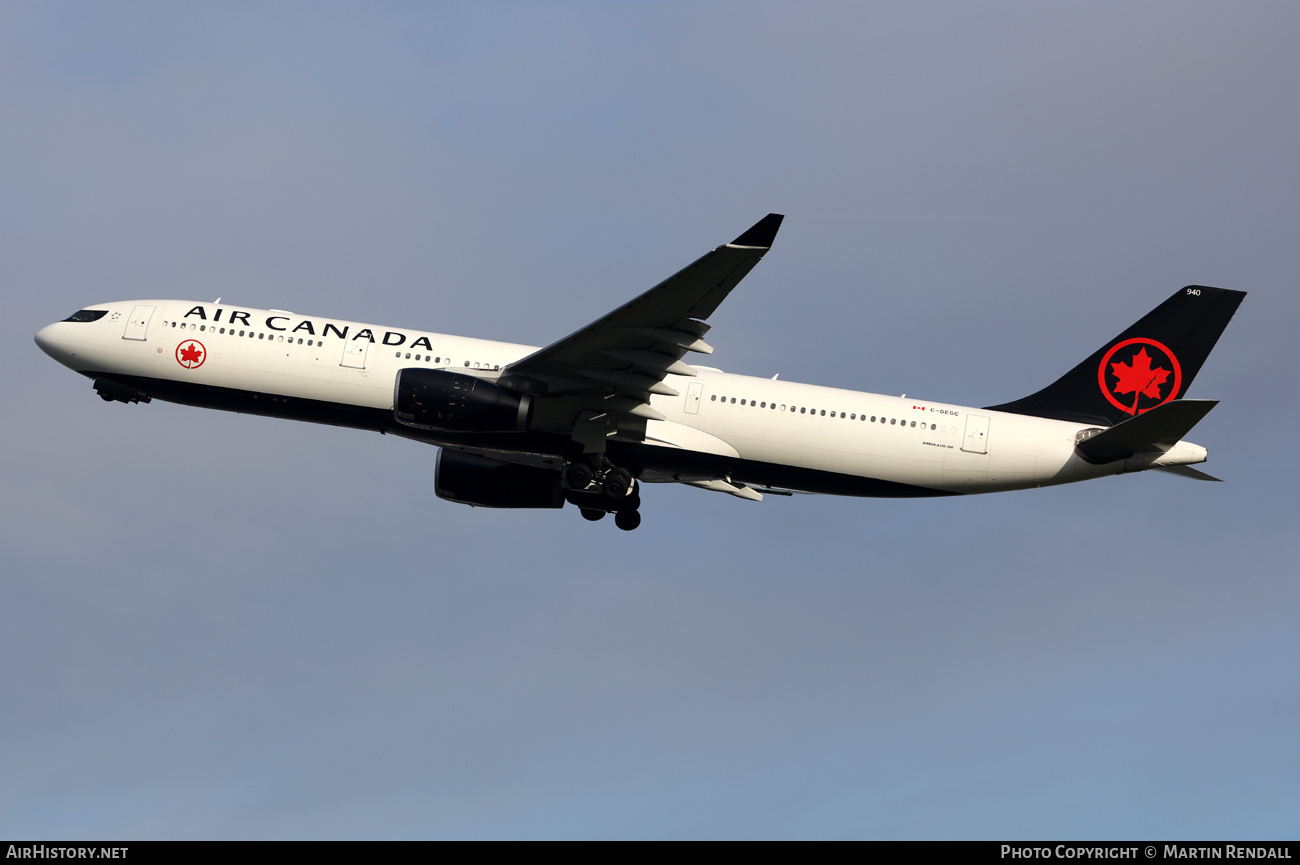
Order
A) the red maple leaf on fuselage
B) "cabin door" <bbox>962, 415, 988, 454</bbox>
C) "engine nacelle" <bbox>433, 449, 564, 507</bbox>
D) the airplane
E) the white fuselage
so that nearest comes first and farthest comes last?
the airplane < the white fuselage < "cabin door" <bbox>962, 415, 988, 454</bbox> < the red maple leaf on fuselage < "engine nacelle" <bbox>433, 449, 564, 507</bbox>

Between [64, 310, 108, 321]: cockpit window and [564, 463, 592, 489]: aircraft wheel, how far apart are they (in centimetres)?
1445

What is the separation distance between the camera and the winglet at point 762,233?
90.3ft

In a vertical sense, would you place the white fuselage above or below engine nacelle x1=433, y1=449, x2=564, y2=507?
above

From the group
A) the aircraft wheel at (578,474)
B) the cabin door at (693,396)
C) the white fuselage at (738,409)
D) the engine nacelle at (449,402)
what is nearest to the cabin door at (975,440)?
the white fuselage at (738,409)

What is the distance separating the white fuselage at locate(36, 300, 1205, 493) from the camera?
35.0 metres

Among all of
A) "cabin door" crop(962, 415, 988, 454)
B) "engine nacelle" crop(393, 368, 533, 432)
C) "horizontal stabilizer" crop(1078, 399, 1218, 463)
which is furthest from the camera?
"cabin door" crop(962, 415, 988, 454)

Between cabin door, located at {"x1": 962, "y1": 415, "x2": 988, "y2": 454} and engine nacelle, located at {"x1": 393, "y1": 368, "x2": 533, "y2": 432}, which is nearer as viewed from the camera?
engine nacelle, located at {"x1": 393, "y1": 368, "x2": 533, "y2": 432}

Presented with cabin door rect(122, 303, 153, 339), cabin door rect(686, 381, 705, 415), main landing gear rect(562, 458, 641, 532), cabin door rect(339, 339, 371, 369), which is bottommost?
main landing gear rect(562, 458, 641, 532)

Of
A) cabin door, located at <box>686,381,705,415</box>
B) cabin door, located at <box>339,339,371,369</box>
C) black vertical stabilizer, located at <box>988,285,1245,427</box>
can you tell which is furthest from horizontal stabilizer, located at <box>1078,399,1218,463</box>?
cabin door, located at <box>339,339,371,369</box>

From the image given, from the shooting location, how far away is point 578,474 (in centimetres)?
3566

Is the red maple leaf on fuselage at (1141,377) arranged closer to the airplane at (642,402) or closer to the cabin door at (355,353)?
the airplane at (642,402)

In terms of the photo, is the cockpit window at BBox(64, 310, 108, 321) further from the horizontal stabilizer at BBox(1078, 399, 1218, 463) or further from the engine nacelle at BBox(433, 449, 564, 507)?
the horizontal stabilizer at BBox(1078, 399, 1218, 463)
